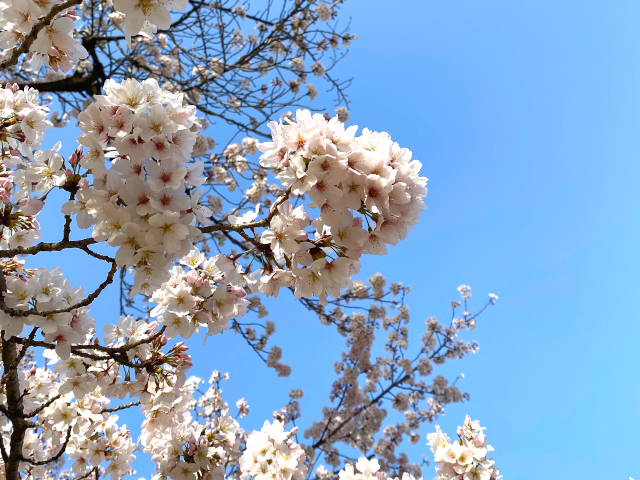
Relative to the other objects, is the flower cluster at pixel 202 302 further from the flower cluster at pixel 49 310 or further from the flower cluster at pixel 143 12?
the flower cluster at pixel 143 12

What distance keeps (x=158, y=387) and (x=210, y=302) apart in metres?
0.95

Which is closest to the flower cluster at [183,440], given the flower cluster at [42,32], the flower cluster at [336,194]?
the flower cluster at [336,194]

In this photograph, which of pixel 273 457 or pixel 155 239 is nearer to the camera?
pixel 155 239

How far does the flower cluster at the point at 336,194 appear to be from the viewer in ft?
4.35

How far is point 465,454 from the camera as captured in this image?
3201 mm

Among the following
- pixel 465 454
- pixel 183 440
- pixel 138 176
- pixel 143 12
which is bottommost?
pixel 465 454

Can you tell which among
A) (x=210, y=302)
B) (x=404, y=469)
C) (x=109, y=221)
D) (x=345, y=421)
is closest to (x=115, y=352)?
(x=210, y=302)

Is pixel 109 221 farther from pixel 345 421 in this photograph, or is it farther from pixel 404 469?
pixel 404 469

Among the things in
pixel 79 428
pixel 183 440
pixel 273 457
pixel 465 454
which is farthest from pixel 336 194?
pixel 465 454

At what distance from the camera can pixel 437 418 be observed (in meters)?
9.27

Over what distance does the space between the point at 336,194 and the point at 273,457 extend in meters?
2.51

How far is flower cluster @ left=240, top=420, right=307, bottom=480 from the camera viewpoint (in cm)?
290

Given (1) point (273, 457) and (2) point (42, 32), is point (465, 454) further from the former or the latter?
(2) point (42, 32)

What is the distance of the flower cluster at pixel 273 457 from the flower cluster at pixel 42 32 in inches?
111
